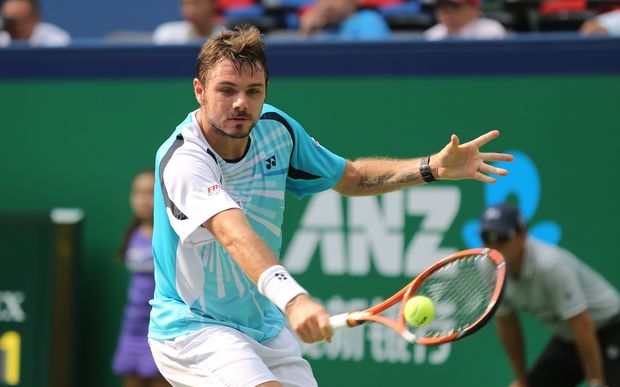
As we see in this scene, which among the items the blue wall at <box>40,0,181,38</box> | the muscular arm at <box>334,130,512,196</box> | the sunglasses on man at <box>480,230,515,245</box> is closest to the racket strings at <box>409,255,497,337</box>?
the muscular arm at <box>334,130,512,196</box>

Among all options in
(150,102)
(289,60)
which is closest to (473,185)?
(289,60)

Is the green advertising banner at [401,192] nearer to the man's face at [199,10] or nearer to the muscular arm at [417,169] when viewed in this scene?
the man's face at [199,10]

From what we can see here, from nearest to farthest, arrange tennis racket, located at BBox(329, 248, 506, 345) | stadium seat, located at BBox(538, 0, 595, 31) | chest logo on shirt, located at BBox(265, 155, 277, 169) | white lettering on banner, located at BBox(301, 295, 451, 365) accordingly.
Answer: tennis racket, located at BBox(329, 248, 506, 345), chest logo on shirt, located at BBox(265, 155, 277, 169), white lettering on banner, located at BBox(301, 295, 451, 365), stadium seat, located at BBox(538, 0, 595, 31)

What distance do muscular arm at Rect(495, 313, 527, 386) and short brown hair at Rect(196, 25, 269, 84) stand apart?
326cm

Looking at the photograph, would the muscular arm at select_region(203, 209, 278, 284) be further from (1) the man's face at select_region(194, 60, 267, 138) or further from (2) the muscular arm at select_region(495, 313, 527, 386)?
(2) the muscular arm at select_region(495, 313, 527, 386)

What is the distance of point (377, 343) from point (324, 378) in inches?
17.8

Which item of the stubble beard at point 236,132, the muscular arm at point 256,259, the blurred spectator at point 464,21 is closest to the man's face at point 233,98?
the stubble beard at point 236,132

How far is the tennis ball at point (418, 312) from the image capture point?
13.6 ft

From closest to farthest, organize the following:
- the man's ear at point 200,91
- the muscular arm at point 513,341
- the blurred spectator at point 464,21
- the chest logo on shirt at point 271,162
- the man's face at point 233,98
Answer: the man's face at point 233,98 < the man's ear at point 200,91 < the chest logo on shirt at point 271,162 < the muscular arm at point 513,341 < the blurred spectator at point 464,21

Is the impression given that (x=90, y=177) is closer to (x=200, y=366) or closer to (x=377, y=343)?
(x=377, y=343)

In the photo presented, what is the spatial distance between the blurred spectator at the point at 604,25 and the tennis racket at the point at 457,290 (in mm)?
3906

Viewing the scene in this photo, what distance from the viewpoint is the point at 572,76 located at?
7.32 meters

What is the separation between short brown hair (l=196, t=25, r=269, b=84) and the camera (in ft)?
14.4

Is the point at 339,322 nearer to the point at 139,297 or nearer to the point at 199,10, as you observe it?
the point at 139,297
